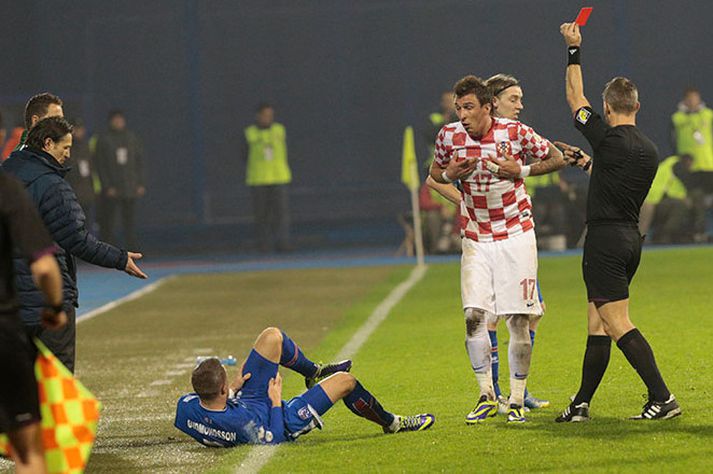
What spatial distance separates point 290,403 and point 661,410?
6.83 ft

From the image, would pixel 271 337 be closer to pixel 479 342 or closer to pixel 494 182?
pixel 479 342

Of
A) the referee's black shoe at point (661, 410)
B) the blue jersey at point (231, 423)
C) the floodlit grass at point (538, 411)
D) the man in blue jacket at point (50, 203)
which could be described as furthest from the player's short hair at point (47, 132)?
the referee's black shoe at point (661, 410)

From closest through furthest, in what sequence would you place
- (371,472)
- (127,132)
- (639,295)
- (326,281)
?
1. (371,472)
2. (639,295)
3. (326,281)
4. (127,132)

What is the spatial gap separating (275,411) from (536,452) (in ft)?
4.87

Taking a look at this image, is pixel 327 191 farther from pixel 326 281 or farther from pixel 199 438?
pixel 199 438

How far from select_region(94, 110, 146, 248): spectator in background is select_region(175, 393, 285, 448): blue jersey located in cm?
1764

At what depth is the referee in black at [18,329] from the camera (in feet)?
18.6

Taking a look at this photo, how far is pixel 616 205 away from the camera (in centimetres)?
853

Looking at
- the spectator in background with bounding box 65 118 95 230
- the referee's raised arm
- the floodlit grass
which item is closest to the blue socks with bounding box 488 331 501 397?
the floodlit grass

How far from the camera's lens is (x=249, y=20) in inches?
1201

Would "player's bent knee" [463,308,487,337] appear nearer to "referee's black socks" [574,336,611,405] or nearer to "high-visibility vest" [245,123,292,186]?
"referee's black socks" [574,336,611,405]

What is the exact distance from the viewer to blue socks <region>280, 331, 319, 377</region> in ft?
29.6

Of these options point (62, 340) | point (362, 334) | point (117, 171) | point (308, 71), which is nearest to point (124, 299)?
point (362, 334)

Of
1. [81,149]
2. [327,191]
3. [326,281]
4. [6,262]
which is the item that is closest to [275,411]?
[6,262]
